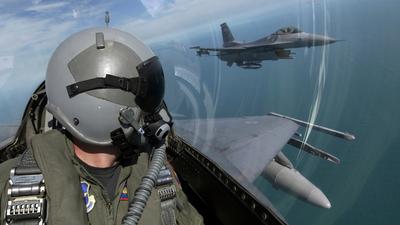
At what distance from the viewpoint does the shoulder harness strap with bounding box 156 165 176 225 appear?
3.94 ft

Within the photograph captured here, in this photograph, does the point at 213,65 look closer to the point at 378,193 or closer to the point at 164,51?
the point at 164,51

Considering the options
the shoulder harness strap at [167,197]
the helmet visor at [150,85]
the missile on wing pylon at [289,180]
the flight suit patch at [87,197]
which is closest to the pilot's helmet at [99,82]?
the helmet visor at [150,85]

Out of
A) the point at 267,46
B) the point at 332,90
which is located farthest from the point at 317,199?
the point at 267,46

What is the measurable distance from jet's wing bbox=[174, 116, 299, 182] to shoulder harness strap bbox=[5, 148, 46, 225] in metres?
1.27

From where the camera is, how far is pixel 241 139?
3.89 meters

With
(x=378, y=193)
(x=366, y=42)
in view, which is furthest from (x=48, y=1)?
(x=378, y=193)

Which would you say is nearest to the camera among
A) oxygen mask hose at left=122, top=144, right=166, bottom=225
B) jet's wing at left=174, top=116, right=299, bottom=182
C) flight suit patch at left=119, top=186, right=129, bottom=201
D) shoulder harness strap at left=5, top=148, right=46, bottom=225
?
shoulder harness strap at left=5, top=148, right=46, bottom=225

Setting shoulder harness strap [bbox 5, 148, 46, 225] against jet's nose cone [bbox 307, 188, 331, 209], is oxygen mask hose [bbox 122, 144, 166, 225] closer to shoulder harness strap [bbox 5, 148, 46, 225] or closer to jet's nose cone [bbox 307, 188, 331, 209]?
shoulder harness strap [bbox 5, 148, 46, 225]

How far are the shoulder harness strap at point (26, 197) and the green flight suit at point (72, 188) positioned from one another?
0.06ft

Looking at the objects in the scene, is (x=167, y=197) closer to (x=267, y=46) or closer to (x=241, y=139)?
(x=241, y=139)

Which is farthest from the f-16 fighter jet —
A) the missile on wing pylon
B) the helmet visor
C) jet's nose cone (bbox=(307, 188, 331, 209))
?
the helmet visor

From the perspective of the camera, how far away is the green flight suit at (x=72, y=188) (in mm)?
930

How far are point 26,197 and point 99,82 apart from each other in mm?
366

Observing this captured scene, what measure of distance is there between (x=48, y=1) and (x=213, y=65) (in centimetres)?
136
